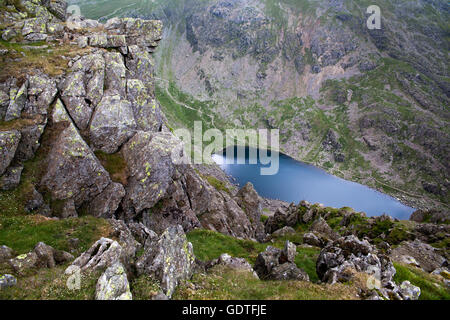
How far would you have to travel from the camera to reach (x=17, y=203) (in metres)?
28.0

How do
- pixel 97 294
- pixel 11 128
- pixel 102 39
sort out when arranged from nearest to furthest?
pixel 97 294 → pixel 11 128 → pixel 102 39

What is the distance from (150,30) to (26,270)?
2180 inches

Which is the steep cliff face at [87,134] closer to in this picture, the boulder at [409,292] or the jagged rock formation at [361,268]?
the jagged rock formation at [361,268]

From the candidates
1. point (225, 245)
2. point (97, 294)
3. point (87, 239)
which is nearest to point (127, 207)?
point (87, 239)

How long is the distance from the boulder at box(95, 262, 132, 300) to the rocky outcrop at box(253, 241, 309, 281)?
1416 centimetres

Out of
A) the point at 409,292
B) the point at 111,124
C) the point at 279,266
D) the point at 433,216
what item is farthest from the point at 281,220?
the point at 111,124

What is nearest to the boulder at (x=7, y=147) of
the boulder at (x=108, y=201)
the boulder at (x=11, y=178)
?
the boulder at (x=11, y=178)

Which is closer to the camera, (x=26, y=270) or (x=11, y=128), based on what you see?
(x=26, y=270)

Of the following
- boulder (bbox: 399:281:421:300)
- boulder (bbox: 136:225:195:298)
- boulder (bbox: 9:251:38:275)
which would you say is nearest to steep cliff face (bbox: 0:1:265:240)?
boulder (bbox: 9:251:38:275)

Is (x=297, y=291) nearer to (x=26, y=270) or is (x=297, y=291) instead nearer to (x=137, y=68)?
(x=26, y=270)

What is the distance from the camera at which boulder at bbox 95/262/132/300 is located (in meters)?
14.2

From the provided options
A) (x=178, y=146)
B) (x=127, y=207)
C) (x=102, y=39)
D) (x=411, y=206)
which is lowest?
(x=411, y=206)

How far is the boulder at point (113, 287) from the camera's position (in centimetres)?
1420

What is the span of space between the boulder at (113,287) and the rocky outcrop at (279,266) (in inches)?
558
